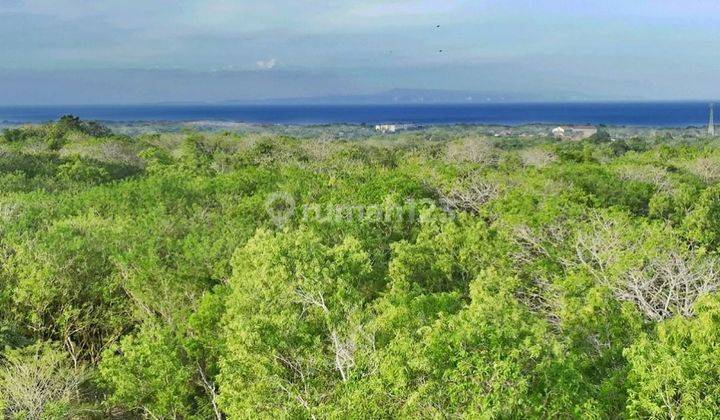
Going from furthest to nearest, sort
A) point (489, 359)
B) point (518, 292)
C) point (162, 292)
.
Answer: point (162, 292) → point (518, 292) → point (489, 359)

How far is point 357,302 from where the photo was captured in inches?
570

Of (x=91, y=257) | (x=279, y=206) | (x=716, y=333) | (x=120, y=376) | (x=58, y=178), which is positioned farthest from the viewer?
(x=58, y=178)

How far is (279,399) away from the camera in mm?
11484

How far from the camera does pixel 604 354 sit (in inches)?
496

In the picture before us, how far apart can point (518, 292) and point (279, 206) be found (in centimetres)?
1281

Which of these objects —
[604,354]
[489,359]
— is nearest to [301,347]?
[489,359]

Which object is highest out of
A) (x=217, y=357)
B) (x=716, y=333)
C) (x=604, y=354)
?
(x=716, y=333)

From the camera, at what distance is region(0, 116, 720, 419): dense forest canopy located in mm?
9961

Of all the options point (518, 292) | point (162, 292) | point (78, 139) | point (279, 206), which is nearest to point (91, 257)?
point (162, 292)

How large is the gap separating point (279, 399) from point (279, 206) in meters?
16.5

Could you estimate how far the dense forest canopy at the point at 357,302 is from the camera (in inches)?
392

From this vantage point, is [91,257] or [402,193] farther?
[402,193]

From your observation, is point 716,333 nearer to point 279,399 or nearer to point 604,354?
point 604,354

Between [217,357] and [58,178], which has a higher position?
[58,178]
